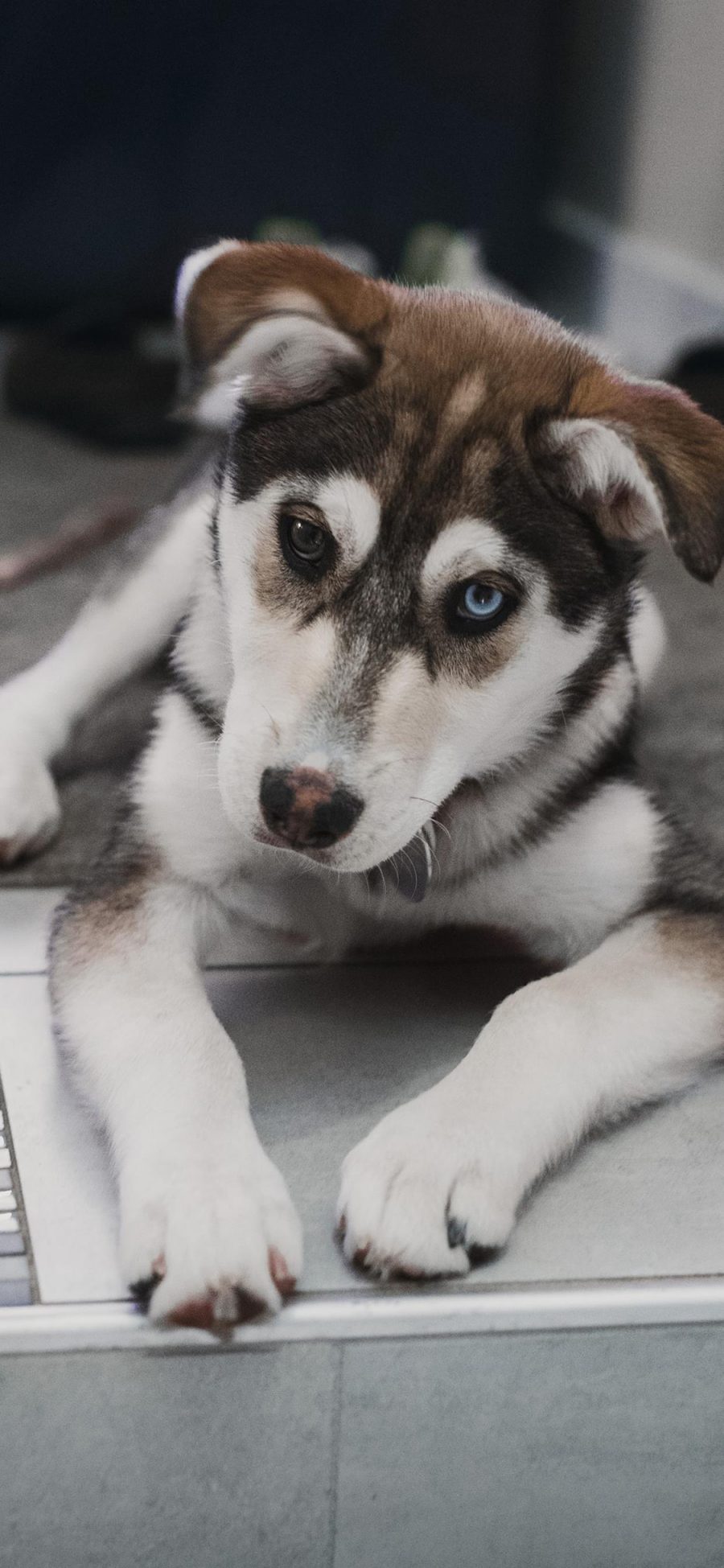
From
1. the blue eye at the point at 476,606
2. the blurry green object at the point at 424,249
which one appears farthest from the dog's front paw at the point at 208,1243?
the blurry green object at the point at 424,249

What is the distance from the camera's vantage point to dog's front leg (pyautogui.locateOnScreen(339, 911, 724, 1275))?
1.64 meters

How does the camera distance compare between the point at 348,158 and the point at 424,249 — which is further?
the point at 348,158

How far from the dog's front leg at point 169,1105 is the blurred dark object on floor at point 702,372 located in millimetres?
2931

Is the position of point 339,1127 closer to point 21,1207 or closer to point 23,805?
point 21,1207

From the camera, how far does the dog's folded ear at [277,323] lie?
1.80m

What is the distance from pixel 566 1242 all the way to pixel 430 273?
5666 mm

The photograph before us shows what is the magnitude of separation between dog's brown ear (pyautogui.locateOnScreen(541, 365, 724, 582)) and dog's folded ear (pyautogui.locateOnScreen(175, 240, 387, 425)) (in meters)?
0.27

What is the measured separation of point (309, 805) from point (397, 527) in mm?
343

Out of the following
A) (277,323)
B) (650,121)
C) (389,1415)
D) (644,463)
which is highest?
(277,323)

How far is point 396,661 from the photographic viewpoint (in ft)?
5.78

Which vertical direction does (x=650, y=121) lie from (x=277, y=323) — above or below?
below

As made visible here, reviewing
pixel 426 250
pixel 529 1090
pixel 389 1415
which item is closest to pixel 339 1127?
pixel 529 1090

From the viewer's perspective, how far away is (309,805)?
166cm

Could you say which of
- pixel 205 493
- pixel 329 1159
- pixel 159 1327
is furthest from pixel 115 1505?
pixel 205 493
